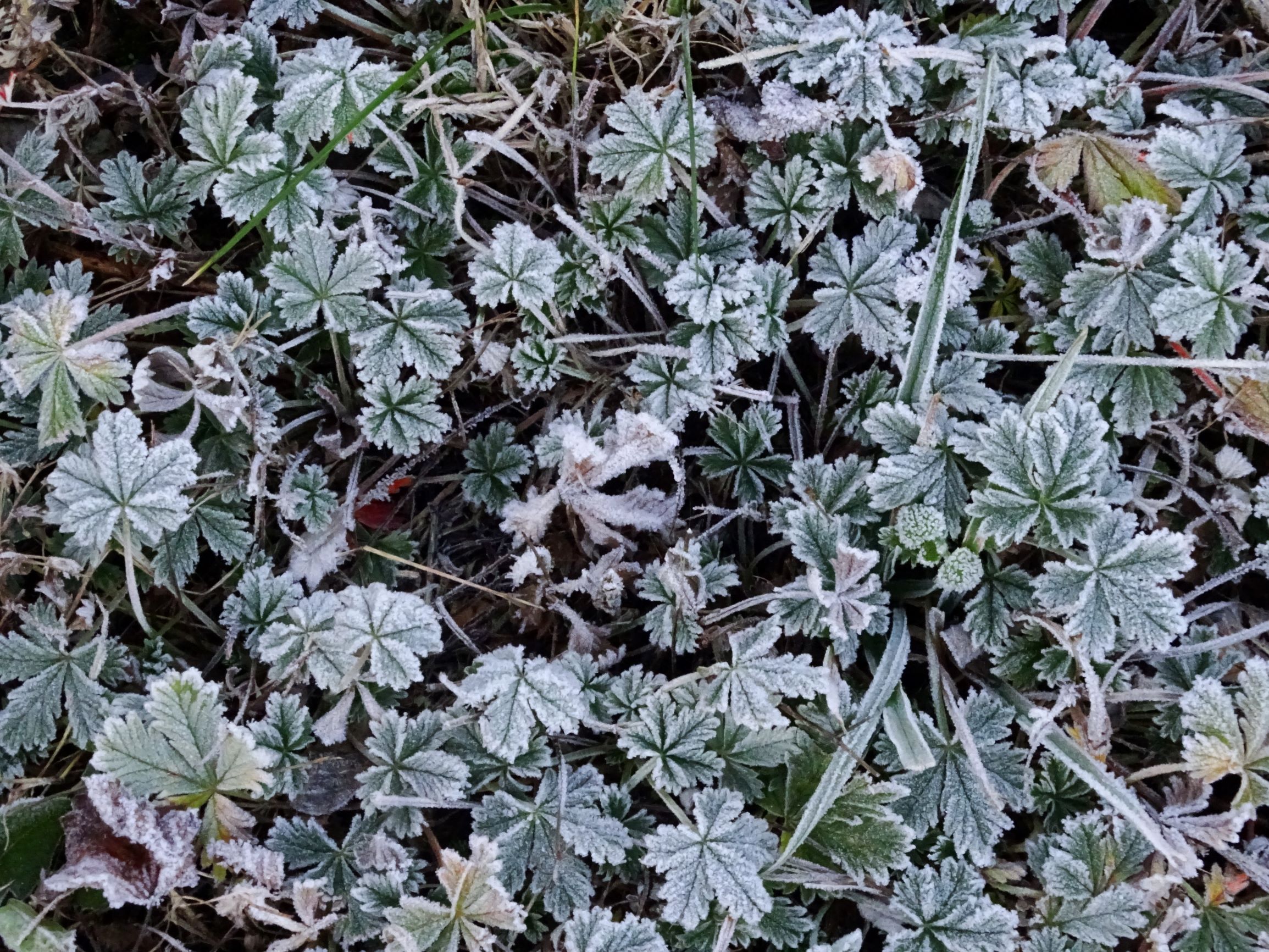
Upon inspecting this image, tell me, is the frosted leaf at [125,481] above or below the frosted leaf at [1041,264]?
below

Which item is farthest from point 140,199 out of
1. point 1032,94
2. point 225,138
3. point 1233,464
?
point 1233,464

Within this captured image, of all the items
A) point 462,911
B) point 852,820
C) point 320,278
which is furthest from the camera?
point 320,278

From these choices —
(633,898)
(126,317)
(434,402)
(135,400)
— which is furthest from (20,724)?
(633,898)

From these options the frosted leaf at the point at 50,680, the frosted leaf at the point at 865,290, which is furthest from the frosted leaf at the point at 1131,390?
the frosted leaf at the point at 50,680

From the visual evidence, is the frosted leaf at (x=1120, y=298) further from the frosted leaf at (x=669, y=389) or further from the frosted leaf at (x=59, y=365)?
the frosted leaf at (x=59, y=365)

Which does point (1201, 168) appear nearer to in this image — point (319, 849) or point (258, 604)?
point (258, 604)
